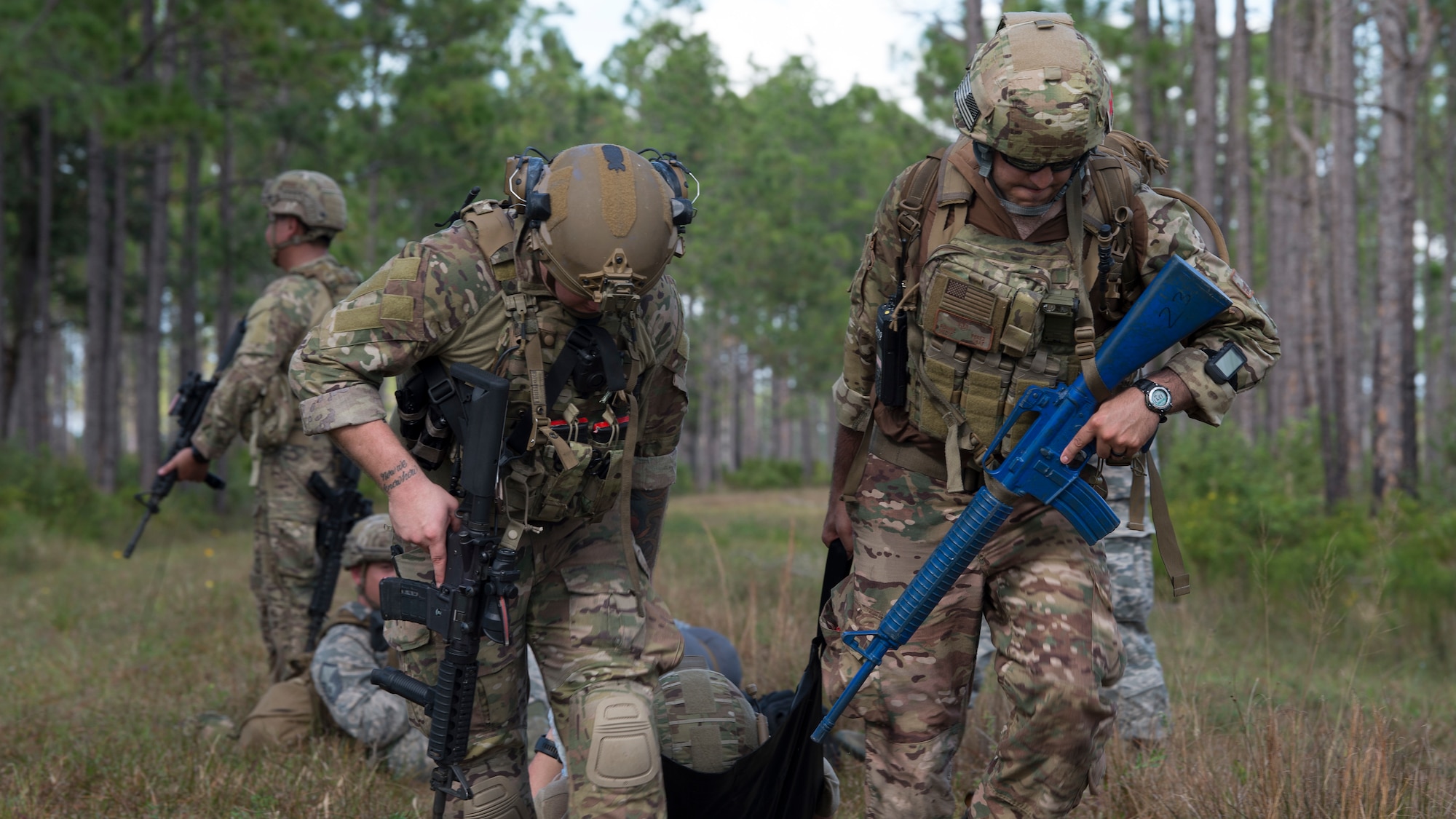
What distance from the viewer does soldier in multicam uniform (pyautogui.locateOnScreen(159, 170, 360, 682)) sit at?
17.7 ft

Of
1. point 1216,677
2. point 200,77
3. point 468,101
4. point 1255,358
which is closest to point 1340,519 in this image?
point 1216,677

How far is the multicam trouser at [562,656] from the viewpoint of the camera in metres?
2.84

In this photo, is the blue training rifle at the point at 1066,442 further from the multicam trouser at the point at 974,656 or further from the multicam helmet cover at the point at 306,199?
the multicam helmet cover at the point at 306,199

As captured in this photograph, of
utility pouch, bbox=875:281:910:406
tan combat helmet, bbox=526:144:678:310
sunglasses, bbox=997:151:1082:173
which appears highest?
sunglasses, bbox=997:151:1082:173

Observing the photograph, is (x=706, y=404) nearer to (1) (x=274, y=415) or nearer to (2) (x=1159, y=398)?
(1) (x=274, y=415)

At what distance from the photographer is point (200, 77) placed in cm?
1412

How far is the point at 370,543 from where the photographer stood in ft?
15.6

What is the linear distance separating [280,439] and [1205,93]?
1061 centimetres

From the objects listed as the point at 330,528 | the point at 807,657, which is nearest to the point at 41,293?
the point at 330,528

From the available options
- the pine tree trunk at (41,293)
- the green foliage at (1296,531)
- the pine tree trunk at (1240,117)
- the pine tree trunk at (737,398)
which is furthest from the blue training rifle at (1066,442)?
the pine tree trunk at (737,398)

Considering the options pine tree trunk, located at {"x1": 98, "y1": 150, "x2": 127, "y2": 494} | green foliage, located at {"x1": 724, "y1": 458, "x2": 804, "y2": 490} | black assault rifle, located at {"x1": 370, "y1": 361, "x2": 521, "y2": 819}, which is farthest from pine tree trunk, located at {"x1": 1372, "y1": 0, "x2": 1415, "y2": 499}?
green foliage, located at {"x1": 724, "y1": 458, "x2": 804, "y2": 490}

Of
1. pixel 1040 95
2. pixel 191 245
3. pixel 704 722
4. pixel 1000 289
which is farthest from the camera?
pixel 191 245

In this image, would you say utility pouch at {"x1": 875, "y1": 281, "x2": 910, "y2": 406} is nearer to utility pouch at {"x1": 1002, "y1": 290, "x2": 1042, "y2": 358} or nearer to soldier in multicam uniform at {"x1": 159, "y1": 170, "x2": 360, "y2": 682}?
utility pouch at {"x1": 1002, "y1": 290, "x2": 1042, "y2": 358}

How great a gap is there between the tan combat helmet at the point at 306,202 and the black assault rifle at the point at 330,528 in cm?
112
